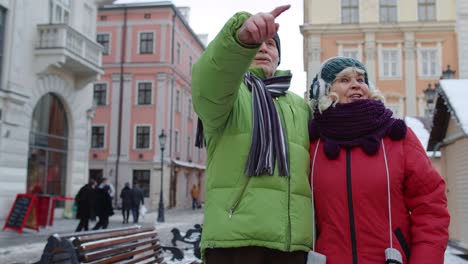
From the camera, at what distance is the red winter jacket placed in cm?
238

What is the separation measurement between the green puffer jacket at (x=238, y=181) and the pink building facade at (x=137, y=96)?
3699 centimetres

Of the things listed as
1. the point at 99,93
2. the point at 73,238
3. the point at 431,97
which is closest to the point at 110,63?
the point at 99,93

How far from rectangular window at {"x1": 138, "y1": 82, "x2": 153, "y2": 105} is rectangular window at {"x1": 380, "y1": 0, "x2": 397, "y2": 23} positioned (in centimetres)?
1797

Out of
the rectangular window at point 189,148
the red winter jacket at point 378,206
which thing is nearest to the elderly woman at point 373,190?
the red winter jacket at point 378,206

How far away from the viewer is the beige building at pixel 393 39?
113 feet

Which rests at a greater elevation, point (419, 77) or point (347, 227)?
point (419, 77)

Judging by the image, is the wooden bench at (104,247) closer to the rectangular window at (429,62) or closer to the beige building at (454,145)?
the beige building at (454,145)

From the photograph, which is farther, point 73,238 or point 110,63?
point 110,63

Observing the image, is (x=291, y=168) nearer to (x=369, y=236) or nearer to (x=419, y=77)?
(x=369, y=236)

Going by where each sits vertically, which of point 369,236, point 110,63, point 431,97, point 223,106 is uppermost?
point 110,63

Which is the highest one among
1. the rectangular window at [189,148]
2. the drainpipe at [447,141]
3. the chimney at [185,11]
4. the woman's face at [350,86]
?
the chimney at [185,11]

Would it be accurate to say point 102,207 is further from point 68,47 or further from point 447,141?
point 447,141

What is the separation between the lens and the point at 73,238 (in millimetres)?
4746

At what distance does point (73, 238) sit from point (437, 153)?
31.4 ft
